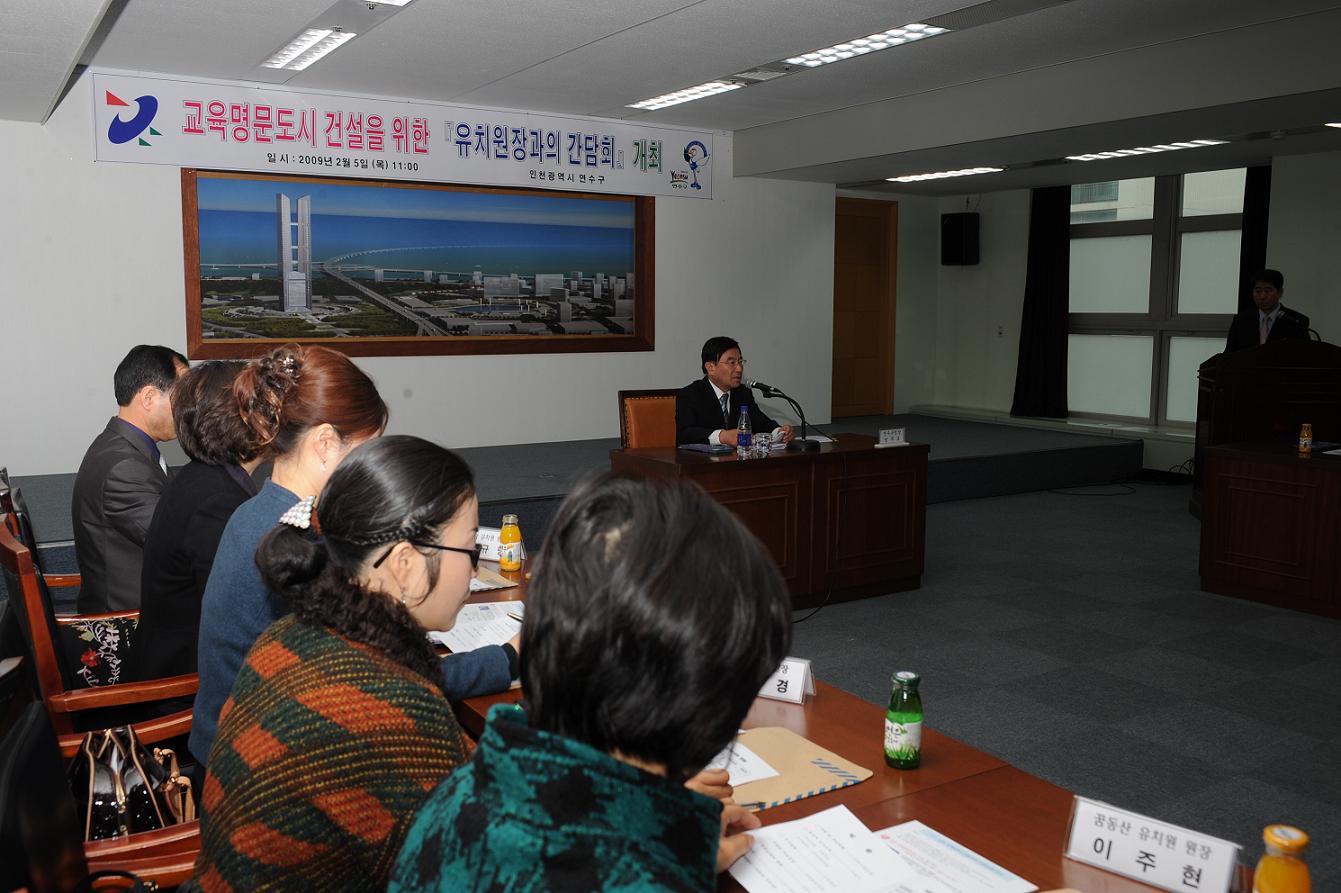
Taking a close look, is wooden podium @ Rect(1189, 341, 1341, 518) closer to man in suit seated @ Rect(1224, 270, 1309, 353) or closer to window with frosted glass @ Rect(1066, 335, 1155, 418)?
man in suit seated @ Rect(1224, 270, 1309, 353)

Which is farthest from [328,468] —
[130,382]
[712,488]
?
[712,488]

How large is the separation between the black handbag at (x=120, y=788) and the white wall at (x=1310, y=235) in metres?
8.41

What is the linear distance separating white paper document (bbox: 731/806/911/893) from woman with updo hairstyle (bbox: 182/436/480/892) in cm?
41

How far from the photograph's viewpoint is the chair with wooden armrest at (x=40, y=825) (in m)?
1.17

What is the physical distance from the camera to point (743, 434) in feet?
16.3

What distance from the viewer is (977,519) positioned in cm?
712

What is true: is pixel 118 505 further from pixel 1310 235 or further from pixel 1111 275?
pixel 1111 275

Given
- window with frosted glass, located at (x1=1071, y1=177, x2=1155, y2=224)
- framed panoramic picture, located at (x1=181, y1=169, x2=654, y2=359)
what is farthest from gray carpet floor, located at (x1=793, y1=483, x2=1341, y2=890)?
window with frosted glass, located at (x1=1071, y1=177, x2=1155, y2=224)

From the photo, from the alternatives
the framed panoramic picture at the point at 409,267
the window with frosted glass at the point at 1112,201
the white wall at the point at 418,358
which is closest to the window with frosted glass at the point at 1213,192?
the window with frosted glass at the point at 1112,201

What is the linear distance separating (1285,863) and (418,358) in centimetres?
708

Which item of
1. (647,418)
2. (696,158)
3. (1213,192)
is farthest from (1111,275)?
(647,418)

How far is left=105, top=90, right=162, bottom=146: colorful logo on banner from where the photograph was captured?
21.0ft

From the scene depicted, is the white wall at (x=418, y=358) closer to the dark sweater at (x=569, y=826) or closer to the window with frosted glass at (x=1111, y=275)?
the window with frosted glass at (x=1111, y=275)

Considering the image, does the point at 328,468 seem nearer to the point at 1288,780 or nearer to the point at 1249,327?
the point at 1288,780
